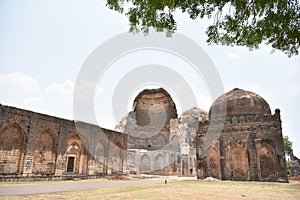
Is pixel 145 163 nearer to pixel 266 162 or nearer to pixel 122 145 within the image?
pixel 122 145

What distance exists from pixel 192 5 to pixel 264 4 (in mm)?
1726

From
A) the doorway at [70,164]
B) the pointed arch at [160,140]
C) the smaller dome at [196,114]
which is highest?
the smaller dome at [196,114]

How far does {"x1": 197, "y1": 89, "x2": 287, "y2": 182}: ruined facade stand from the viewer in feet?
69.2

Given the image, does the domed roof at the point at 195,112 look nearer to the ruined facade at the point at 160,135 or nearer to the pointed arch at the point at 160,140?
the ruined facade at the point at 160,135

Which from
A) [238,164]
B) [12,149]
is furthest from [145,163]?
[12,149]

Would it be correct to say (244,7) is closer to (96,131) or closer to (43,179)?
(43,179)

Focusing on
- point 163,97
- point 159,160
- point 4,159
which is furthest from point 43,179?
point 163,97

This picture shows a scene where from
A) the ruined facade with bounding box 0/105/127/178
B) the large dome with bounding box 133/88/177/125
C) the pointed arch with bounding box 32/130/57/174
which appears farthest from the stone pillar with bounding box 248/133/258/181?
the large dome with bounding box 133/88/177/125

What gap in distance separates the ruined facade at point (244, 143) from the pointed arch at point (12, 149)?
17.3 m

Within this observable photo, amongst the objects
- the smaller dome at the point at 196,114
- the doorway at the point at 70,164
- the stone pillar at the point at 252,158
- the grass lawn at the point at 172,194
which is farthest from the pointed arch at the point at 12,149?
the smaller dome at the point at 196,114

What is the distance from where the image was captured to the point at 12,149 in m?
15.6

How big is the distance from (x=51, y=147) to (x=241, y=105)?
20197mm

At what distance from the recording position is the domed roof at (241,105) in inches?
954

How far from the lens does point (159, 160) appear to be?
1355 inches
